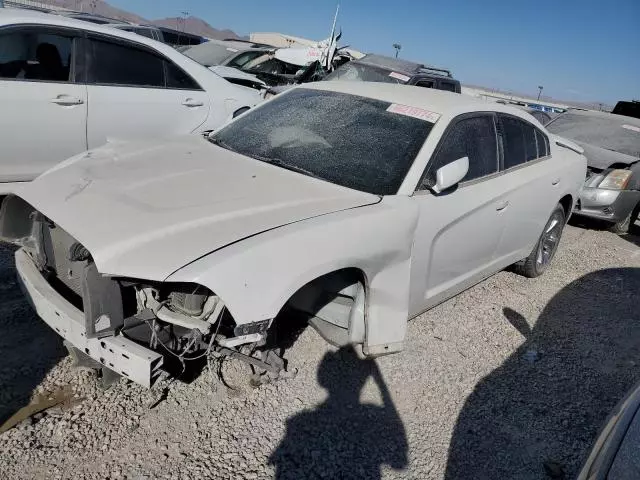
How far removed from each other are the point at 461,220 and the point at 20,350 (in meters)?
2.56

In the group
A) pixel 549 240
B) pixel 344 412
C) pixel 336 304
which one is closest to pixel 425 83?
pixel 549 240

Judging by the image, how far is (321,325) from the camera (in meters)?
2.84

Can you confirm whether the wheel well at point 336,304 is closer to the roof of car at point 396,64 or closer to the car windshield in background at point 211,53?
the roof of car at point 396,64

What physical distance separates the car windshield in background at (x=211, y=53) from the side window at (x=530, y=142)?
8327mm

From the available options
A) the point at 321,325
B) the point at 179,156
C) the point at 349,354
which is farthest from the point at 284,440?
the point at 179,156

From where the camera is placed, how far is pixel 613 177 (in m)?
6.62

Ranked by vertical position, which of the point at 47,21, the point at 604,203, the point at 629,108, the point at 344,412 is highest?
the point at 47,21

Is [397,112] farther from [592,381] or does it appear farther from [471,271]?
[592,381]

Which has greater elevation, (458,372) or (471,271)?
(471,271)

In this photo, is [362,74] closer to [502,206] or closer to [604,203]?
[604,203]

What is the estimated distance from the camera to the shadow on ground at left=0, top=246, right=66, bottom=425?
2.45 meters

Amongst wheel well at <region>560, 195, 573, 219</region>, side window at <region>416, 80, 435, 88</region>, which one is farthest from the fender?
side window at <region>416, 80, 435, 88</region>

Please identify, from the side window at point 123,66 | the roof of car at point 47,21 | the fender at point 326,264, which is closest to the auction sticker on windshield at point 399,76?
the side window at point 123,66

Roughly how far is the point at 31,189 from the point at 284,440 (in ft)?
5.64
